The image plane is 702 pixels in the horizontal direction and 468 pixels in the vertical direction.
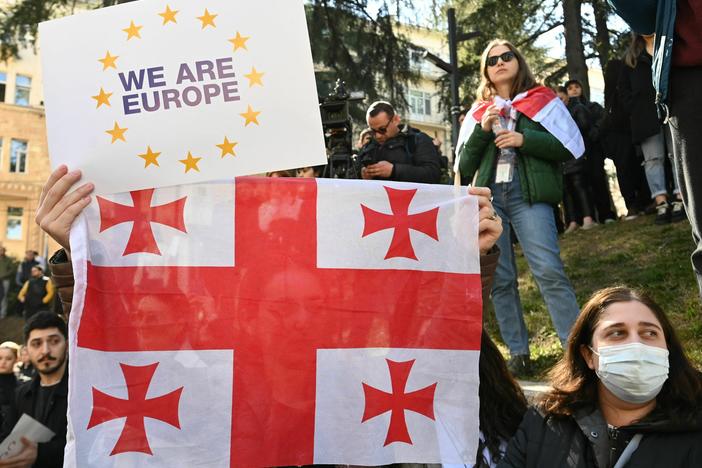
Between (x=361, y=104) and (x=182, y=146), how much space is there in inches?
346

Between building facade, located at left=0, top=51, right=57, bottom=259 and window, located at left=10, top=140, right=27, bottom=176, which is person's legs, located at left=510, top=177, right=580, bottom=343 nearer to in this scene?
building facade, located at left=0, top=51, right=57, bottom=259

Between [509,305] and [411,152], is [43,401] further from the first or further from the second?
[411,152]

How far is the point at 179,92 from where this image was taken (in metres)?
2.10

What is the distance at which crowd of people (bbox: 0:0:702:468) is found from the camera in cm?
221

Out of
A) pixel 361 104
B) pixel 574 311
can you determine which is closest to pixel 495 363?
pixel 574 311

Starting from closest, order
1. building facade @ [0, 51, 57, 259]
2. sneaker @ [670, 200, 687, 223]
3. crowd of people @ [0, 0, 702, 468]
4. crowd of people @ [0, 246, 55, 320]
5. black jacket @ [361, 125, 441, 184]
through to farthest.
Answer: crowd of people @ [0, 0, 702, 468]
black jacket @ [361, 125, 441, 184]
sneaker @ [670, 200, 687, 223]
crowd of people @ [0, 246, 55, 320]
building facade @ [0, 51, 57, 259]

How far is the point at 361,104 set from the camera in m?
10.7

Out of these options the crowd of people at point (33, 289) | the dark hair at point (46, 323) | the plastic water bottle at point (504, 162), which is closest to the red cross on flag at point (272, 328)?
the plastic water bottle at point (504, 162)

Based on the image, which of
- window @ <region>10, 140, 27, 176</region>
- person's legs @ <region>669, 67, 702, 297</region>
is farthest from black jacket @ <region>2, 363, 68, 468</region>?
window @ <region>10, 140, 27, 176</region>

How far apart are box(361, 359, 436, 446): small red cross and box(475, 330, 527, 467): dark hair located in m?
0.30

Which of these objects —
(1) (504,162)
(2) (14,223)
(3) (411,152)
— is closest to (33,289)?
(3) (411,152)

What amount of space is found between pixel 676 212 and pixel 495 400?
539 centimetres

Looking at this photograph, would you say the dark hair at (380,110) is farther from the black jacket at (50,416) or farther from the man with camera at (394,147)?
the black jacket at (50,416)

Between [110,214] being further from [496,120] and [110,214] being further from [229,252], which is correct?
[496,120]
